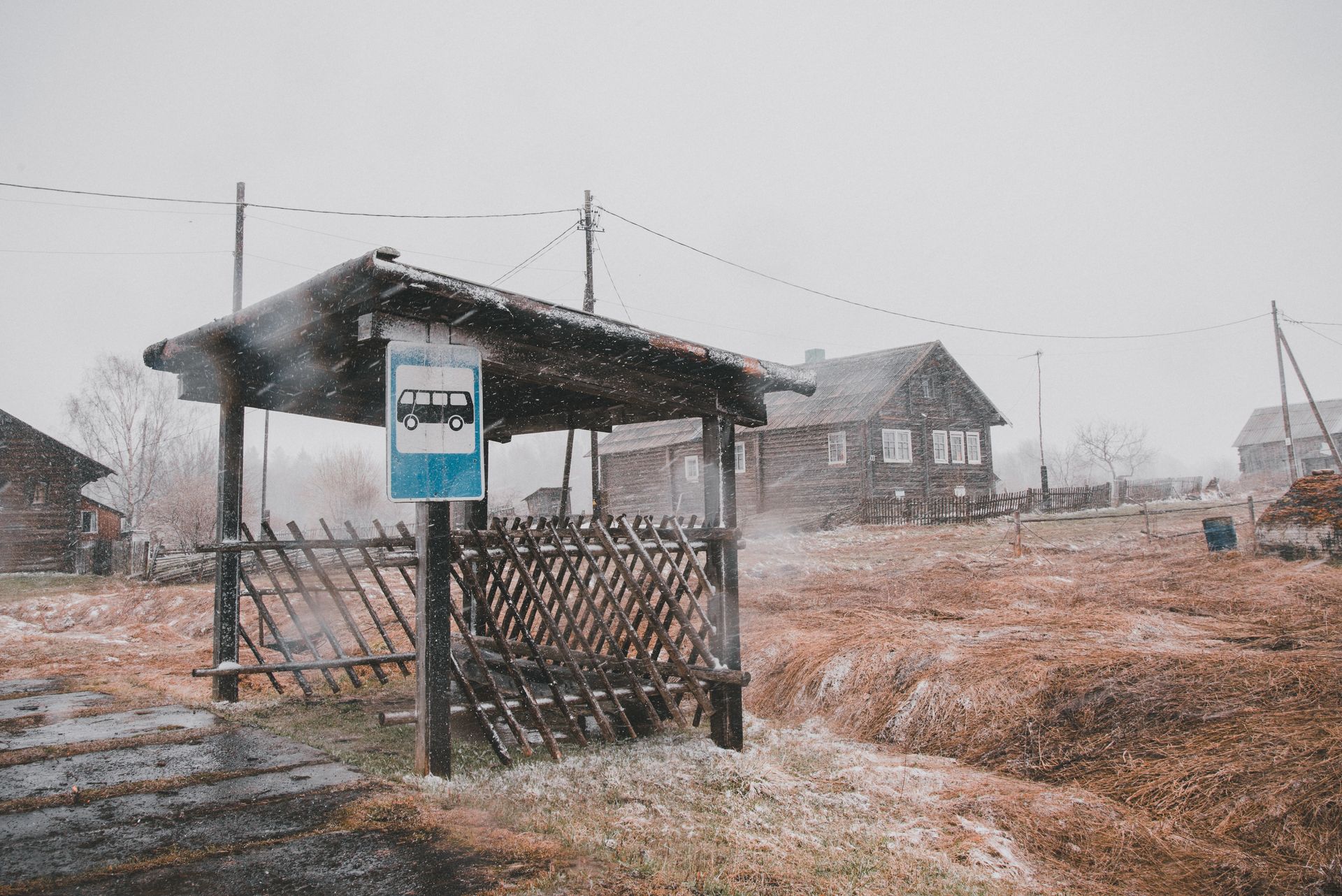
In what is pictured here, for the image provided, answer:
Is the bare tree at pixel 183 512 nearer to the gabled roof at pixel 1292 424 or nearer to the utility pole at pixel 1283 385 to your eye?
the utility pole at pixel 1283 385

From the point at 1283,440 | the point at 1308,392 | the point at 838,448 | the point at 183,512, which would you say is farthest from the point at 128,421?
the point at 1283,440

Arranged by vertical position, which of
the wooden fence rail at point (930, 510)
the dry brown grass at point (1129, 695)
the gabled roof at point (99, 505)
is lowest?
the dry brown grass at point (1129, 695)

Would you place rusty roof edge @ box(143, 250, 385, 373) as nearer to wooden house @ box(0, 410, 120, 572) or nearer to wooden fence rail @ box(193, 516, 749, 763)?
wooden fence rail @ box(193, 516, 749, 763)

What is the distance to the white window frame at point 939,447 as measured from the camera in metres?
33.3

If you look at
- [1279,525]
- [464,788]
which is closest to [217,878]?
[464,788]

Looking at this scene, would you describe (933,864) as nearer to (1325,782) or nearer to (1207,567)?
(1325,782)

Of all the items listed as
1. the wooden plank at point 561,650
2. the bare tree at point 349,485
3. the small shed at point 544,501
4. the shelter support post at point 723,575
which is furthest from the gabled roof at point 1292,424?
the wooden plank at point 561,650

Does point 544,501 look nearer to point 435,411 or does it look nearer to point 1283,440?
point 435,411

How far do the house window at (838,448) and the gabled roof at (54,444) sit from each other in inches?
1086

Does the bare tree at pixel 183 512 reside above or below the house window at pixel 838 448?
below

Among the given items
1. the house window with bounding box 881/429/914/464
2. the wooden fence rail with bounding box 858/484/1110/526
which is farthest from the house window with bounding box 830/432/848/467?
the wooden fence rail with bounding box 858/484/1110/526

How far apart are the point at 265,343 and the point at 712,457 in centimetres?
332

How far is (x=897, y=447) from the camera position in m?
32.1

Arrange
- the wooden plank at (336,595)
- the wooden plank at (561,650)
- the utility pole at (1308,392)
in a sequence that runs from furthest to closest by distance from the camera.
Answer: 1. the utility pole at (1308,392)
2. the wooden plank at (336,595)
3. the wooden plank at (561,650)
